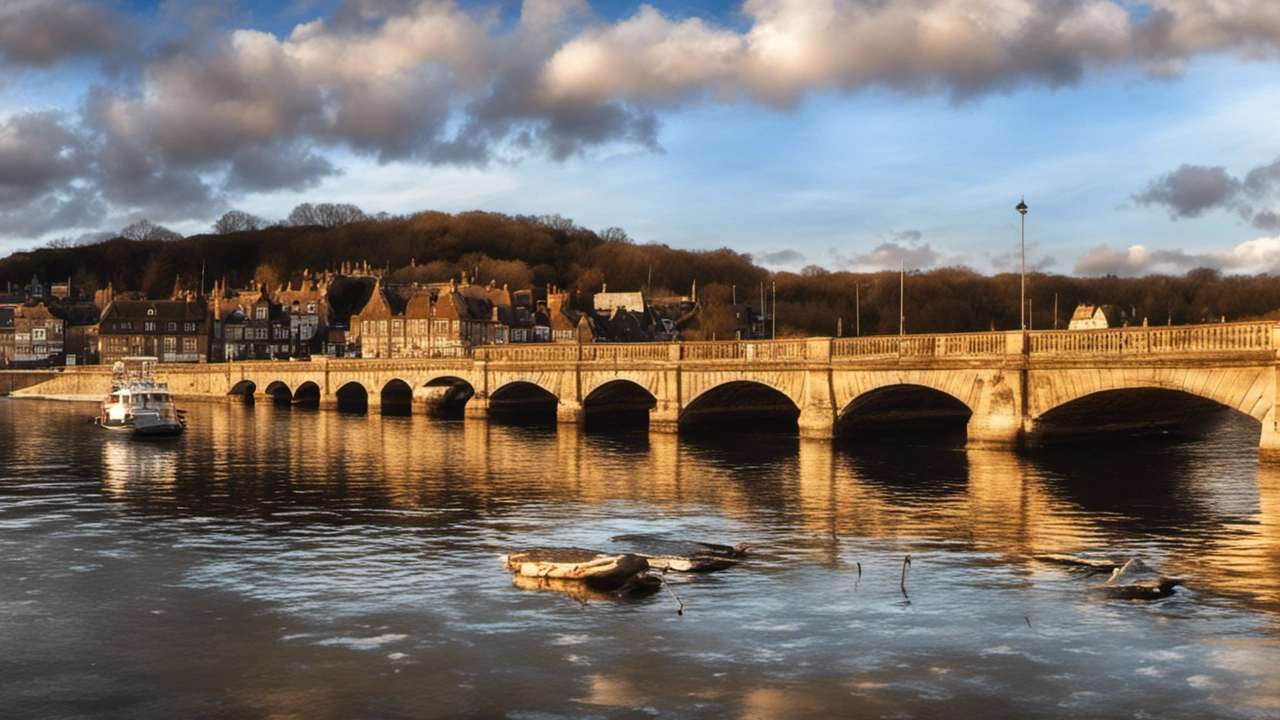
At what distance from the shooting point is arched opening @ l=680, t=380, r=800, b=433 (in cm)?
6929

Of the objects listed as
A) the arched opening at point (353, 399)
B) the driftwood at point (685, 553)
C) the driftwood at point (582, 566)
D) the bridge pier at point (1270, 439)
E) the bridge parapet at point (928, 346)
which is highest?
the bridge parapet at point (928, 346)

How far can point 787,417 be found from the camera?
273ft

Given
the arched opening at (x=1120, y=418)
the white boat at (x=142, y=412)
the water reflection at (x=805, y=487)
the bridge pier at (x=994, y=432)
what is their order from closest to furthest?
the water reflection at (x=805, y=487)
the arched opening at (x=1120, y=418)
the bridge pier at (x=994, y=432)
the white boat at (x=142, y=412)

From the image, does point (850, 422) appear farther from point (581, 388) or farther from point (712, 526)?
point (712, 526)

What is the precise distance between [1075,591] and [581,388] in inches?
2108

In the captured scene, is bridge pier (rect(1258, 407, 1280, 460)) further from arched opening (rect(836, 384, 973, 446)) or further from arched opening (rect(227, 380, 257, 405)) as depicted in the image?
arched opening (rect(227, 380, 257, 405))

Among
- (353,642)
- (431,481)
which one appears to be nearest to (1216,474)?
(431,481)

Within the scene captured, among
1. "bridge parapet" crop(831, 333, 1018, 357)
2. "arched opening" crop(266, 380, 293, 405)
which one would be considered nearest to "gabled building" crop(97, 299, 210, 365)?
"arched opening" crop(266, 380, 293, 405)

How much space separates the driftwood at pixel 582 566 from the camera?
22844mm

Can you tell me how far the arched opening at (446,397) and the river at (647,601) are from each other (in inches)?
1900

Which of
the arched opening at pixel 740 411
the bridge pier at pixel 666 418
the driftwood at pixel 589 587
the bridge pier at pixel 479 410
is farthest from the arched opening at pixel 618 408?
the driftwood at pixel 589 587

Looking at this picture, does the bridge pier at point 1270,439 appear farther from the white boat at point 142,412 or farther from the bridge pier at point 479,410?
the white boat at point 142,412

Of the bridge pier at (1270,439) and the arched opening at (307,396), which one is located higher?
the bridge pier at (1270,439)

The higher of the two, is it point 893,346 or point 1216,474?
point 893,346
